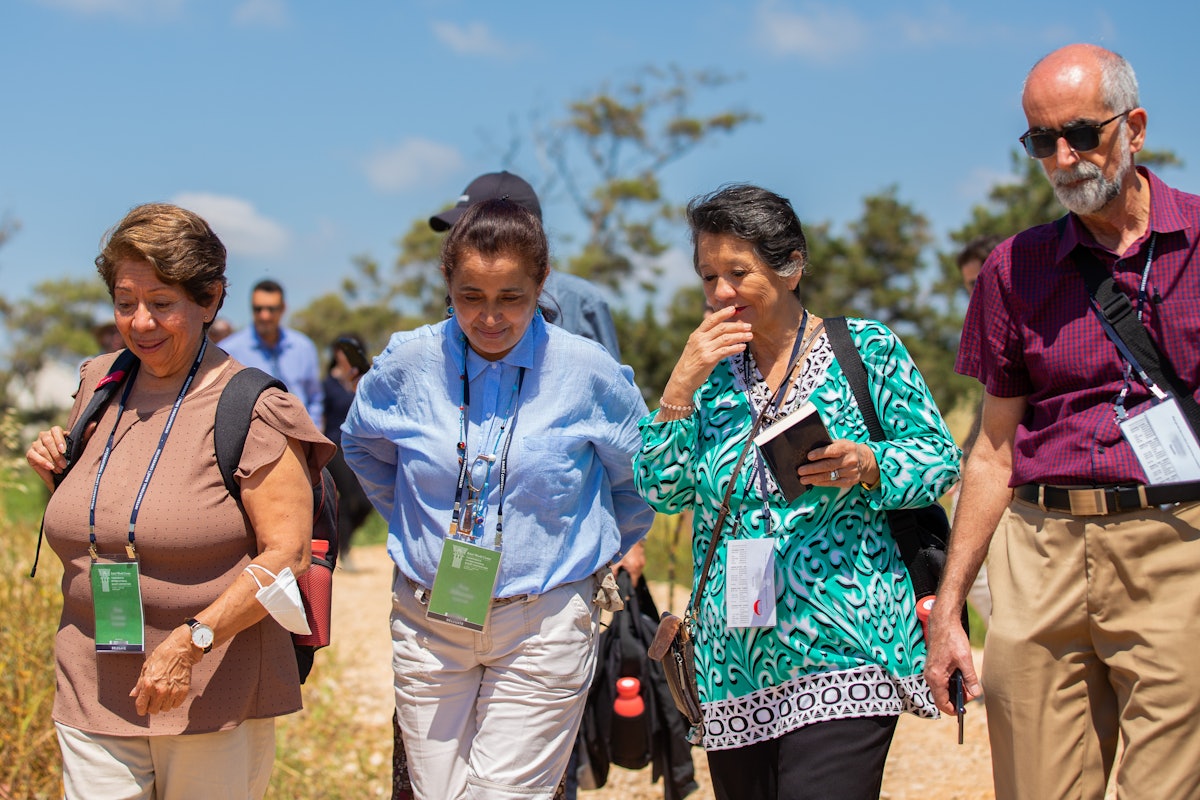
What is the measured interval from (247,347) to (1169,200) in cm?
720

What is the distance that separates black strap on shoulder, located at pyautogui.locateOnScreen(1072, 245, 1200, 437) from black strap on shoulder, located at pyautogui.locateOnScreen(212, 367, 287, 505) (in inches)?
84.2

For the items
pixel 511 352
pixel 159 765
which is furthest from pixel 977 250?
pixel 159 765

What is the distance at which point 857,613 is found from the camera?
2986mm

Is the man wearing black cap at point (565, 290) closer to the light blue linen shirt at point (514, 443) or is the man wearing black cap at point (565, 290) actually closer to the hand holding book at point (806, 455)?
the light blue linen shirt at point (514, 443)

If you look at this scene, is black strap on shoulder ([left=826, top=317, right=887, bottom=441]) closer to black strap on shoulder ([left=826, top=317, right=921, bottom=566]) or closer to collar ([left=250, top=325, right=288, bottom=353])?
black strap on shoulder ([left=826, top=317, right=921, bottom=566])

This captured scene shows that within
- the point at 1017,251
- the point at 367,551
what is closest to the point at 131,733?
the point at 1017,251

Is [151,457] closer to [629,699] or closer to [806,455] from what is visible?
[806,455]

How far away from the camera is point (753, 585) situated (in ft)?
9.74

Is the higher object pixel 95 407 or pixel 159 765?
pixel 95 407

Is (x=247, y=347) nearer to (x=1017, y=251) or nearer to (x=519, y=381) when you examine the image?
(x=519, y=381)

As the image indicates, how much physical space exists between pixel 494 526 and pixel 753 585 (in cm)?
78

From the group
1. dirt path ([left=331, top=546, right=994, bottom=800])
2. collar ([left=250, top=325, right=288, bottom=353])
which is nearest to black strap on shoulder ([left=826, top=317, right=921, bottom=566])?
dirt path ([left=331, top=546, right=994, bottom=800])

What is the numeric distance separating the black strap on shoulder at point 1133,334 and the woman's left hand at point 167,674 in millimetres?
2337

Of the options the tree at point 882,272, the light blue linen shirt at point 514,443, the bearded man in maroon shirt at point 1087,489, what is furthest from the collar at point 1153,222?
the tree at point 882,272
